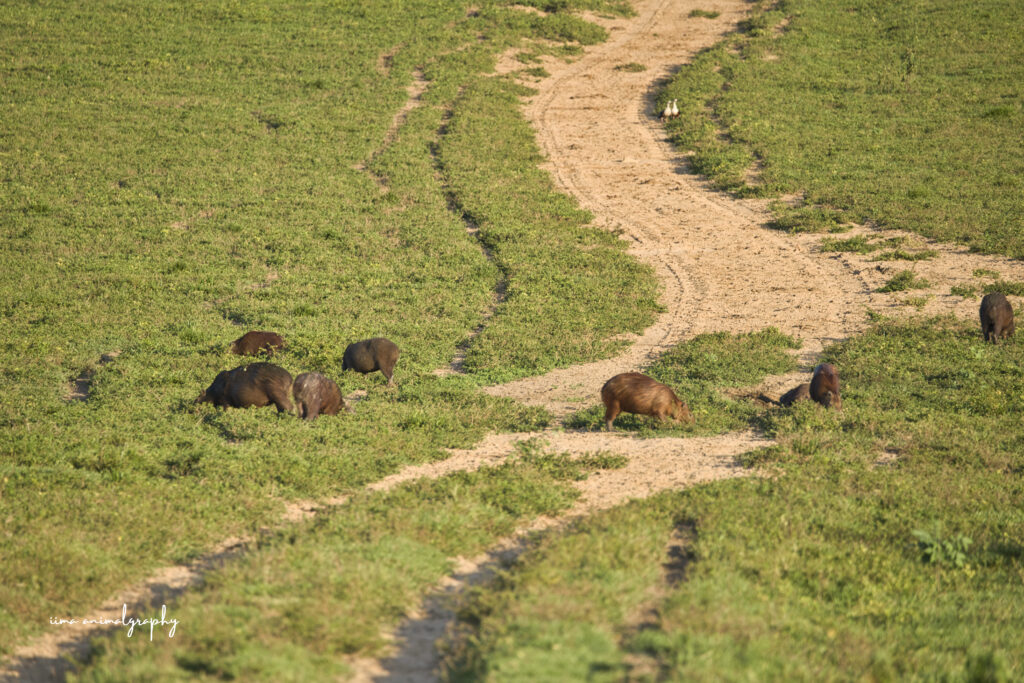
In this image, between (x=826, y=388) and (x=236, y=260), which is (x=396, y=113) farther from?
(x=826, y=388)

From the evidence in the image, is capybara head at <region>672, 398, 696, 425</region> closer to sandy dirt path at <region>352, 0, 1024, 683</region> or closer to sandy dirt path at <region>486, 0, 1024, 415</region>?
sandy dirt path at <region>352, 0, 1024, 683</region>

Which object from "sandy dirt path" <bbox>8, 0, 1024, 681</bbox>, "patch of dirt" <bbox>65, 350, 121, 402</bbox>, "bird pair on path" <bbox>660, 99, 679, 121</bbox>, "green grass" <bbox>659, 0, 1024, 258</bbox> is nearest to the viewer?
"sandy dirt path" <bbox>8, 0, 1024, 681</bbox>

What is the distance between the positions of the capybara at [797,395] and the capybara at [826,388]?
0.06 metres

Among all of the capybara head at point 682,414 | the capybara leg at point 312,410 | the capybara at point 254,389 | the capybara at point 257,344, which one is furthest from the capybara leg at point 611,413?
the capybara at point 257,344

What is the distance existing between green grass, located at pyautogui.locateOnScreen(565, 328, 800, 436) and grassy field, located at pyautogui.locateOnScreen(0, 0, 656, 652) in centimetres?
117

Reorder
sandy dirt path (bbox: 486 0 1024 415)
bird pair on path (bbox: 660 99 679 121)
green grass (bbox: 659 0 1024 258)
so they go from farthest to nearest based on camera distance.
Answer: bird pair on path (bbox: 660 99 679 121) → green grass (bbox: 659 0 1024 258) → sandy dirt path (bbox: 486 0 1024 415)

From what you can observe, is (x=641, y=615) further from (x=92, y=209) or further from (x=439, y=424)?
(x=92, y=209)

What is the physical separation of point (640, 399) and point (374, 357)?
14.1 ft

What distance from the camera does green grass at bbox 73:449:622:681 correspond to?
555cm

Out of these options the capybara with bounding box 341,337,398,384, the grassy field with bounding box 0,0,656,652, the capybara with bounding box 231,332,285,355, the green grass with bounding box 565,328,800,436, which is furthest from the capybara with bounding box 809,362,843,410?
the capybara with bounding box 231,332,285,355

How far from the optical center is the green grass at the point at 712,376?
1138cm

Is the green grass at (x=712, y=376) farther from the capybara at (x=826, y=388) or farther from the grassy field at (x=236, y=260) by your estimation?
the grassy field at (x=236, y=260)

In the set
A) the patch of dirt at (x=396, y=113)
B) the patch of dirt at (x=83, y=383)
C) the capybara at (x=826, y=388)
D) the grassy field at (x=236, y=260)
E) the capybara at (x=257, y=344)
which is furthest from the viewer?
the patch of dirt at (x=396, y=113)

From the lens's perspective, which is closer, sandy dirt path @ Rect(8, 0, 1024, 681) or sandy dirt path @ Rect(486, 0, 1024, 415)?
sandy dirt path @ Rect(8, 0, 1024, 681)
